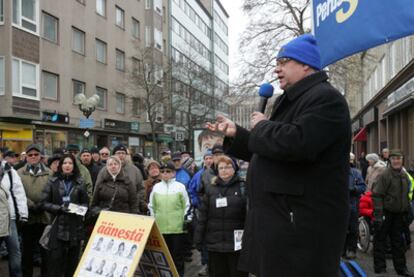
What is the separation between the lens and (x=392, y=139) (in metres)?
26.1

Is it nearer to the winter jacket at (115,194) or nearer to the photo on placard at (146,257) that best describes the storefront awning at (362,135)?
the winter jacket at (115,194)

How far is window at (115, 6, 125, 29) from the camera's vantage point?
3558 cm

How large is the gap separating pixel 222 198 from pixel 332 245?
3.72 metres

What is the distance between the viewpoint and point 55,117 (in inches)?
1017

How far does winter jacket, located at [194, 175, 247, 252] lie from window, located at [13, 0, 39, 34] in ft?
65.5

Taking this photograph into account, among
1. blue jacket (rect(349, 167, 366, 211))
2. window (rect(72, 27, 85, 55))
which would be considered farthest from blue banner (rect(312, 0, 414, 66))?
window (rect(72, 27, 85, 55))

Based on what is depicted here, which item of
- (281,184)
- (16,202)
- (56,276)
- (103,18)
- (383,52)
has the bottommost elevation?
(56,276)

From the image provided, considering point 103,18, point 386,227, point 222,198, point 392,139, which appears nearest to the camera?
point 222,198

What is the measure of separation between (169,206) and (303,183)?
506 centimetres

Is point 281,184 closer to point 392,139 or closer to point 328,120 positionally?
point 328,120

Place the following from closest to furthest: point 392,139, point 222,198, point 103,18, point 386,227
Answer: point 222,198
point 386,227
point 392,139
point 103,18

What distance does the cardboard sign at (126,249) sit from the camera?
4.37 metres

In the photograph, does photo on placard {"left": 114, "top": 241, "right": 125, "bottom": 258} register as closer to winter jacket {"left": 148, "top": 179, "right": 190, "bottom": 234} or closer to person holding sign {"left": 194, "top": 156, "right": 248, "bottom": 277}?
person holding sign {"left": 194, "top": 156, "right": 248, "bottom": 277}

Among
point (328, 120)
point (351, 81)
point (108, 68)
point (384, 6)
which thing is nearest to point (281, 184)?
point (328, 120)
